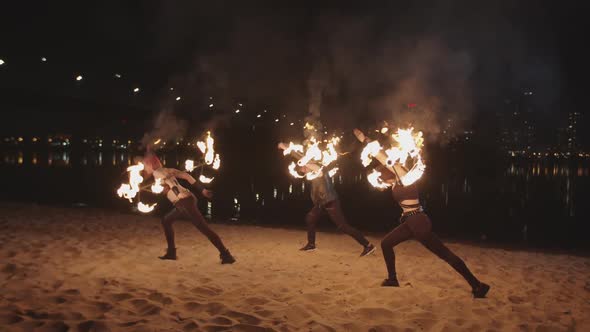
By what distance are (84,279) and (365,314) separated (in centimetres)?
389

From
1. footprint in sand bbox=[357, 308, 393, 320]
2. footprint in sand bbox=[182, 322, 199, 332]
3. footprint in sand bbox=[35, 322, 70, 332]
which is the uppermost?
footprint in sand bbox=[35, 322, 70, 332]

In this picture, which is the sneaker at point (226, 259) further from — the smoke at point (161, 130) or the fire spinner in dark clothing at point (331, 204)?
the smoke at point (161, 130)

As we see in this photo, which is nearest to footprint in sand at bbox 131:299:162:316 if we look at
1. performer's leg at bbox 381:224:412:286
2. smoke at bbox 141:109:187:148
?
performer's leg at bbox 381:224:412:286

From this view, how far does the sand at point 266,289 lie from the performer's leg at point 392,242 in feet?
0.67

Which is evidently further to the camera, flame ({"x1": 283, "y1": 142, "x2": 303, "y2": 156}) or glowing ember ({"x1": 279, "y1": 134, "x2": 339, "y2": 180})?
flame ({"x1": 283, "y1": 142, "x2": 303, "y2": 156})

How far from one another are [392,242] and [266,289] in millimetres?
1867

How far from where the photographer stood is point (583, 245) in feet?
48.5

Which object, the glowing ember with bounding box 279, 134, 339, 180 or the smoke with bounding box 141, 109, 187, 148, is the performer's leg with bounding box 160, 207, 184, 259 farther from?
the glowing ember with bounding box 279, 134, 339, 180

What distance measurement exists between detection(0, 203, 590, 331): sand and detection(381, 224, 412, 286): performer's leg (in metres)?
0.21

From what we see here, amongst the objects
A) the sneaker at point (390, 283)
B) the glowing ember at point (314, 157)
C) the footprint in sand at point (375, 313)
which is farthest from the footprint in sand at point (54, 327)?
the glowing ember at point (314, 157)

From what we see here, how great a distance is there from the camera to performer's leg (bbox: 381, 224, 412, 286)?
6633 mm

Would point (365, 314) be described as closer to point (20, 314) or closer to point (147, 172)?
point (20, 314)

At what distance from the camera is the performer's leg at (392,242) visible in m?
6.63

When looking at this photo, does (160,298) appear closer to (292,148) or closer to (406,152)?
(406,152)
